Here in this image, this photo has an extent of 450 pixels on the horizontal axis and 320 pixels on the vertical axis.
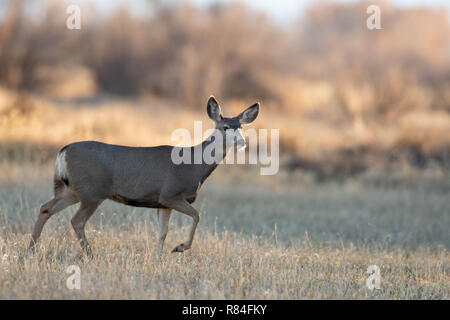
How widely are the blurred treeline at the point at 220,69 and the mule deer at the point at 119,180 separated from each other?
572 inches

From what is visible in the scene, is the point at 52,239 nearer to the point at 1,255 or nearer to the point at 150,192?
the point at 1,255

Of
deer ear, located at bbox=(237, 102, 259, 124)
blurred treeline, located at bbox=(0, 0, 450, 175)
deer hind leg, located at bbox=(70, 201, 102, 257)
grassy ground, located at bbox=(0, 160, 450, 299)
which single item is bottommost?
grassy ground, located at bbox=(0, 160, 450, 299)

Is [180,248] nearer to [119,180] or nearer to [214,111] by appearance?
[119,180]

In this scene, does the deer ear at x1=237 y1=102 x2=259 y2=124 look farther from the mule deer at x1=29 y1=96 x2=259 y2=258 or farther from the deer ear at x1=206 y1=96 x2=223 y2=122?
the mule deer at x1=29 y1=96 x2=259 y2=258

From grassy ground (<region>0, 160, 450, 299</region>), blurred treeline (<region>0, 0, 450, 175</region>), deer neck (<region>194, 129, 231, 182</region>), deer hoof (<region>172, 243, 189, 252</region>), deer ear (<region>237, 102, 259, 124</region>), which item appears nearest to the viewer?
grassy ground (<region>0, 160, 450, 299</region>)

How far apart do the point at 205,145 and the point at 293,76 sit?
37.0m

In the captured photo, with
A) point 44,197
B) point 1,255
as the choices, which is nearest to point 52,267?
Answer: point 1,255

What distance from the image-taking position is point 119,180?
726 centimetres

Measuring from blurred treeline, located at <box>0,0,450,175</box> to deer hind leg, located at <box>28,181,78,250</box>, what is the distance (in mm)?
15308

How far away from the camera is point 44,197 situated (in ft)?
36.8

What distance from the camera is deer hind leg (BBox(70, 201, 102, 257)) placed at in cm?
722

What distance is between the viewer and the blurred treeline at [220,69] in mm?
28391

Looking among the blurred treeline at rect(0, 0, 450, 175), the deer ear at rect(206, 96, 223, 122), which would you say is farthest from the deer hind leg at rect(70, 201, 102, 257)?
the blurred treeline at rect(0, 0, 450, 175)

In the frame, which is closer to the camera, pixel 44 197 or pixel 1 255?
pixel 1 255
